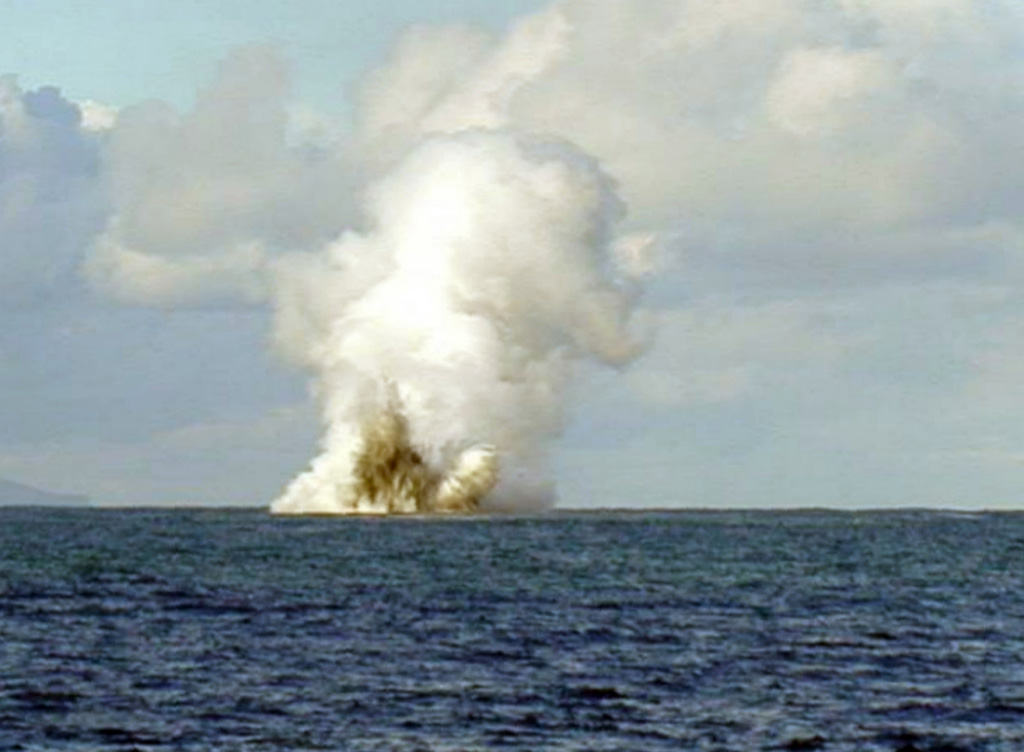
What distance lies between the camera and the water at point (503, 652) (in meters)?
47.2

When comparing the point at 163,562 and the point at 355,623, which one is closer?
the point at 355,623

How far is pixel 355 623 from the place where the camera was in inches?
2803

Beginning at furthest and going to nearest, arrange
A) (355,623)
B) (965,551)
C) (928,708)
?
1. (965,551)
2. (355,623)
3. (928,708)

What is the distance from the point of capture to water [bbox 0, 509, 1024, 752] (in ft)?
155

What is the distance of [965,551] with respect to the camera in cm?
13912

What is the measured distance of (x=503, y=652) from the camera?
62.0 meters

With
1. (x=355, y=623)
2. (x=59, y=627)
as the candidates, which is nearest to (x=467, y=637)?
(x=355, y=623)

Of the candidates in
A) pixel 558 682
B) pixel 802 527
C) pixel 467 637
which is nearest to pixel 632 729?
pixel 558 682

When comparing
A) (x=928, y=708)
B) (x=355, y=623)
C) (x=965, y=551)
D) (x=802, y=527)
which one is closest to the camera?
A: (x=928, y=708)

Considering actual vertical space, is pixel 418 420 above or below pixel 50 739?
above

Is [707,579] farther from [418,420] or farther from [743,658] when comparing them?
[418,420]

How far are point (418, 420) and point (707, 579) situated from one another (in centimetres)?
8145

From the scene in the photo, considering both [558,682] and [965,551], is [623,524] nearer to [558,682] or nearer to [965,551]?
[965,551]

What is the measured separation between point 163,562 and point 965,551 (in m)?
51.5
